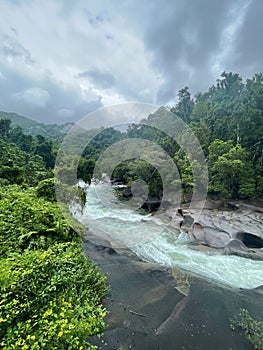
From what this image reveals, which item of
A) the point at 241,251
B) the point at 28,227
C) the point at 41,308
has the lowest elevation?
the point at 241,251

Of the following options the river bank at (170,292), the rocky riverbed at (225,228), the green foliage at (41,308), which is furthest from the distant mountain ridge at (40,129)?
the green foliage at (41,308)

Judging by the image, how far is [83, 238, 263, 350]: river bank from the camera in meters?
3.36

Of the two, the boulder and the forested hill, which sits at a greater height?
the forested hill

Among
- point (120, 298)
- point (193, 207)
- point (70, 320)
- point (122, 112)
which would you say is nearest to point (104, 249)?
point (120, 298)

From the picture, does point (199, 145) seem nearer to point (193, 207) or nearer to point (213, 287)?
point (193, 207)

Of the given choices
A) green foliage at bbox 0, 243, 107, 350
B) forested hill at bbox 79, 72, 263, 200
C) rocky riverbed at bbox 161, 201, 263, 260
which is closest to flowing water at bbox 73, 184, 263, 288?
rocky riverbed at bbox 161, 201, 263, 260

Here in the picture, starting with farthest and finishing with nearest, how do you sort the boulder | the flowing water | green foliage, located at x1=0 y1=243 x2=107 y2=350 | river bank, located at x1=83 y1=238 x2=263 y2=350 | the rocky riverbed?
the rocky riverbed
the boulder
the flowing water
river bank, located at x1=83 y1=238 x2=263 y2=350
green foliage, located at x1=0 y1=243 x2=107 y2=350

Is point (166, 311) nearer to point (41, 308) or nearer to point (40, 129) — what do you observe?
point (41, 308)

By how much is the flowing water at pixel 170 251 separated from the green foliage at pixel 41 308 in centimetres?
489

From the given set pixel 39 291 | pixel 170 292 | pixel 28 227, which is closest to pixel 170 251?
pixel 170 292

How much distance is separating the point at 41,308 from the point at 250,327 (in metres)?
3.90

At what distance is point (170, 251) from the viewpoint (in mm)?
7926

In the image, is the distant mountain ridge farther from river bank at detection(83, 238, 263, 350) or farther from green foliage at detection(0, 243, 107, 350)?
green foliage at detection(0, 243, 107, 350)

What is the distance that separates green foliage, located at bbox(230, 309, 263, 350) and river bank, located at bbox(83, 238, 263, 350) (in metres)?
0.11
